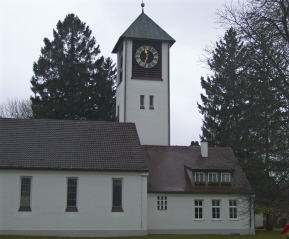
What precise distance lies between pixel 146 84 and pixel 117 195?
13.5 meters

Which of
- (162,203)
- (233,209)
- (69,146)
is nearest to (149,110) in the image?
(162,203)

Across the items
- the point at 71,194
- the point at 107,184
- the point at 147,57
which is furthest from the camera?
the point at 147,57

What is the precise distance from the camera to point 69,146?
108 feet

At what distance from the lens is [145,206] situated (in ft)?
104

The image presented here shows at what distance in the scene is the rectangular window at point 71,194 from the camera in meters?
30.8

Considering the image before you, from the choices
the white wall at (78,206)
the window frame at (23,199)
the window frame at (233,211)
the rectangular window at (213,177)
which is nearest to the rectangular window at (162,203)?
the white wall at (78,206)

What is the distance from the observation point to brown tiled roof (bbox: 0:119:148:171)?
3105cm

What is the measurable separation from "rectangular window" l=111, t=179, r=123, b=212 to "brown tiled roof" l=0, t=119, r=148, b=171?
42.1 inches

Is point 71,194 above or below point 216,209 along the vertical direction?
above

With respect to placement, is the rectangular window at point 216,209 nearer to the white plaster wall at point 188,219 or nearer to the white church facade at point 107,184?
the white church facade at point 107,184

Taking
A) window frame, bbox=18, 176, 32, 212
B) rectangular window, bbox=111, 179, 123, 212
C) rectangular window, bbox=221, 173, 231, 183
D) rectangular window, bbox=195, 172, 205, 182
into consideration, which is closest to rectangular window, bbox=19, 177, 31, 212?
window frame, bbox=18, 176, 32, 212

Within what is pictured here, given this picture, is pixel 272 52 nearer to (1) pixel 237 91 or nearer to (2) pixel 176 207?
(1) pixel 237 91

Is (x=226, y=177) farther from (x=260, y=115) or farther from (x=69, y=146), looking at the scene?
(x=260, y=115)

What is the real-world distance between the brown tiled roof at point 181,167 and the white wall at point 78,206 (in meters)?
2.46
